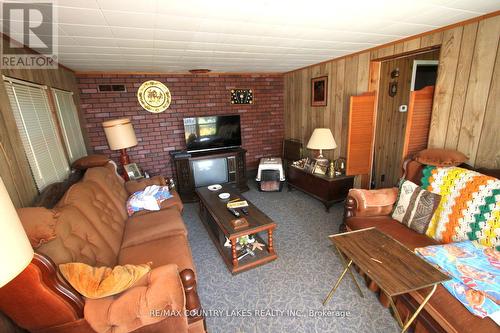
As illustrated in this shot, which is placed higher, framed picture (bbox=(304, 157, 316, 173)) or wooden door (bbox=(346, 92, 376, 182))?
wooden door (bbox=(346, 92, 376, 182))

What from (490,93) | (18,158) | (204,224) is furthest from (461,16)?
(18,158)

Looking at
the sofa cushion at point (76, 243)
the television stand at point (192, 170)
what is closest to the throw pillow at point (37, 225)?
the sofa cushion at point (76, 243)

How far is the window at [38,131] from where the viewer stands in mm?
1886

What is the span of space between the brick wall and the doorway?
205 cm

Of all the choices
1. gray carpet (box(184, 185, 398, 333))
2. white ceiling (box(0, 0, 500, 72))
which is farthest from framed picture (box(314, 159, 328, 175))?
white ceiling (box(0, 0, 500, 72))

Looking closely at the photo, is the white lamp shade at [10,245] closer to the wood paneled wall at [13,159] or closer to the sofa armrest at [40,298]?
the sofa armrest at [40,298]

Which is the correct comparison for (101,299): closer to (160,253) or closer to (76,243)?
(76,243)

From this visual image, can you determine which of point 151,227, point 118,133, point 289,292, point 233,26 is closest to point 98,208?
point 151,227

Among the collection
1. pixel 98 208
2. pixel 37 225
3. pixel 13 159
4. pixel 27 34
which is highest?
pixel 27 34

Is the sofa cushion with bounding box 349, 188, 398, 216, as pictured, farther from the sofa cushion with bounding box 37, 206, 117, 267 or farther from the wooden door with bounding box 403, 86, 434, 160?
the sofa cushion with bounding box 37, 206, 117, 267

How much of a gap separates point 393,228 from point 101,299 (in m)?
2.28

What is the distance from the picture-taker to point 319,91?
3.96 meters

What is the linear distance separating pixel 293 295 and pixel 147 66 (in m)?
3.48

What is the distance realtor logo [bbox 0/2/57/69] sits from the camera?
1.42 m
